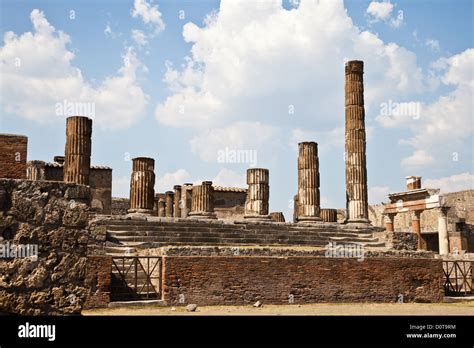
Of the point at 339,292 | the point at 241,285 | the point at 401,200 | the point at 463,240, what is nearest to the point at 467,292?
the point at 339,292

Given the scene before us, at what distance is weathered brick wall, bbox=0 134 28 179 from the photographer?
18.5ft

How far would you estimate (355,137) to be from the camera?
2084cm

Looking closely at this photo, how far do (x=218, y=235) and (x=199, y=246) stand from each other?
1.88m

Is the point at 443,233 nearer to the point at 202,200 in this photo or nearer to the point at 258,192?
the point at 258,192

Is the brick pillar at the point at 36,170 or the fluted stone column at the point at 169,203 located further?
the fluted stone column at the point at 169,203

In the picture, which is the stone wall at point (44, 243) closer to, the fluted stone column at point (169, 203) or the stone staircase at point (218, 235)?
the stone staircase at point (218, 235)

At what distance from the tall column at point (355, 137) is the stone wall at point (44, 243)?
54.1 ft

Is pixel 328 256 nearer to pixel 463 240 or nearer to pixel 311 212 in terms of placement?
pixel 311 212

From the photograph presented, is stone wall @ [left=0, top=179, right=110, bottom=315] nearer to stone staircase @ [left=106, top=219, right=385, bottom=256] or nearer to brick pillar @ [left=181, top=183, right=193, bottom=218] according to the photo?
A: stone staircase @ [left=106, top=219, right=385, bottom=256]

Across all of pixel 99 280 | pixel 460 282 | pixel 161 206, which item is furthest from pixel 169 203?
pixel 99 280

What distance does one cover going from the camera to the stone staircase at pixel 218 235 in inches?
524

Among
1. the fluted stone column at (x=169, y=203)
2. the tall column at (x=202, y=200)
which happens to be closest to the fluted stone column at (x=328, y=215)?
the tall column at (x=202, y=200)

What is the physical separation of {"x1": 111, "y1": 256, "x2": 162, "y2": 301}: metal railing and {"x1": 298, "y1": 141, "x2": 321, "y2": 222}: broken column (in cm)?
968
